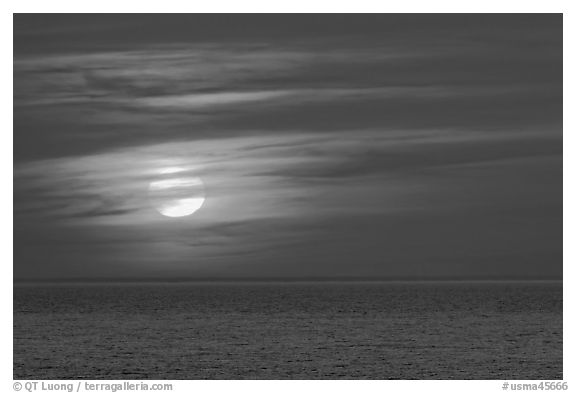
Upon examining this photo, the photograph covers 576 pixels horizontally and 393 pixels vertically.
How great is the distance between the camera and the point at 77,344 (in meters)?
76.4

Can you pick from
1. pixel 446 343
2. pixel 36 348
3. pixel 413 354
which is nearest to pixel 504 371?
pixel 413 354

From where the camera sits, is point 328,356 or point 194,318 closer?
point 328,356

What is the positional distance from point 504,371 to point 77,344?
37.0m

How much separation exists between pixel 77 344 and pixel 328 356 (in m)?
23.1

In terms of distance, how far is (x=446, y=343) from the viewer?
7975 cm
